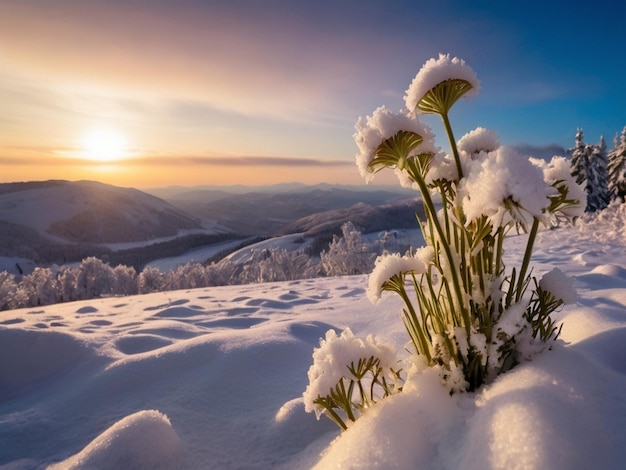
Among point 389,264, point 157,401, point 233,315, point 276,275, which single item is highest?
point 389,264

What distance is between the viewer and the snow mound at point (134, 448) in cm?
207

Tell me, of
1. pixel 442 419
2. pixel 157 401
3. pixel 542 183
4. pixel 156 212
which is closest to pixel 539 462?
pixel 442 419

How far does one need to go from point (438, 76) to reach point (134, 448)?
241 centimetres

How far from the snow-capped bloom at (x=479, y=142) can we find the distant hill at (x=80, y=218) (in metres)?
123

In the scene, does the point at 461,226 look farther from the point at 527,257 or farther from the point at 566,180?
the point at 566,180

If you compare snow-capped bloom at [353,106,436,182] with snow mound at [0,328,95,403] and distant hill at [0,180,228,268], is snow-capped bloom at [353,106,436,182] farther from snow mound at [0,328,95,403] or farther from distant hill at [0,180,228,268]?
distant hill at [0,180,228,268]

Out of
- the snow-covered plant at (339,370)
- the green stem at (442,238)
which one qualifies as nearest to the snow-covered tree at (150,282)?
the snow-covered plant at (339,370)

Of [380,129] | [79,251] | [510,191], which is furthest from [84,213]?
[510,191]

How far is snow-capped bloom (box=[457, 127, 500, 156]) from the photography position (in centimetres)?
170

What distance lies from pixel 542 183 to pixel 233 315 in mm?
5627

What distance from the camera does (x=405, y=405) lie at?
140 centimetres

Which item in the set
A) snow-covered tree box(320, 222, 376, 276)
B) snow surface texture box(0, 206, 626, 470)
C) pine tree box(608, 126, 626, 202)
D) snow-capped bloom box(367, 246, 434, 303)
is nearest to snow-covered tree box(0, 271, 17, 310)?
snow surface texture box(0, 206, 626, 470)

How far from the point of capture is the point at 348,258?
25.8m

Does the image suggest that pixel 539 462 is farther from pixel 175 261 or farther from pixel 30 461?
pixel 175 261
